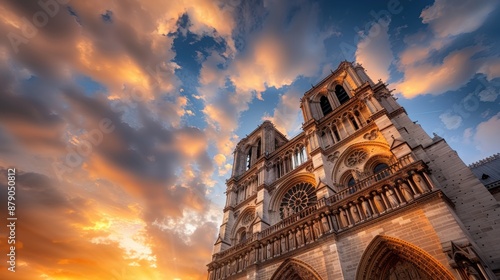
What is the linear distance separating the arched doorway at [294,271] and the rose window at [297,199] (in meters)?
4.67

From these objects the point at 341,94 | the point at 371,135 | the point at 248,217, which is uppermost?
the point at 341,94

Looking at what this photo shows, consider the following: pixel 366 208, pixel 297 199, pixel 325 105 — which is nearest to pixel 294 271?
pixel 366 208

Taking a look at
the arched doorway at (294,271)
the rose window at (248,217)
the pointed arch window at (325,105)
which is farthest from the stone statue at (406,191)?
the rose window at (248,217)

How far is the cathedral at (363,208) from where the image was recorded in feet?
28.9

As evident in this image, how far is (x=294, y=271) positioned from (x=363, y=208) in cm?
522

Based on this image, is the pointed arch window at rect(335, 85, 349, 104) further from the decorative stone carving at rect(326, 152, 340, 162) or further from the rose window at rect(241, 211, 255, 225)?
the rose window at rect(241, 211, 255, 225)

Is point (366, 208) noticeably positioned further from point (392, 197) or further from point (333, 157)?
point (333, 157)

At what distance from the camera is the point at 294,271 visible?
1291 cm

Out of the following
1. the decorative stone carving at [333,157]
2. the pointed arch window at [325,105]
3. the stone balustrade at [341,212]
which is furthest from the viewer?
the pointed arch window at [325,105]

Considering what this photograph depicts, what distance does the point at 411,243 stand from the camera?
9.20 m

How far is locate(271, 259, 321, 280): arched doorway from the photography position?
1190 centimetres

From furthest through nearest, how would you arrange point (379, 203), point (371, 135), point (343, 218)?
point (371, 135) < point (343, 218) < point (379, 203)

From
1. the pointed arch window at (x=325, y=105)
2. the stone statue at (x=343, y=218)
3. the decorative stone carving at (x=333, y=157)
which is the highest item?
the pointed arch window at (x=325, y=105)

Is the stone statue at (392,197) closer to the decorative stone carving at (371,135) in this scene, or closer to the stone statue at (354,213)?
the stone statue at (354,213)
